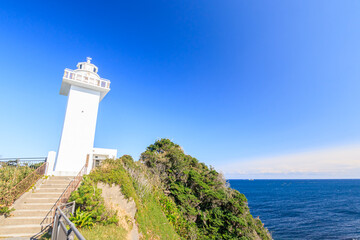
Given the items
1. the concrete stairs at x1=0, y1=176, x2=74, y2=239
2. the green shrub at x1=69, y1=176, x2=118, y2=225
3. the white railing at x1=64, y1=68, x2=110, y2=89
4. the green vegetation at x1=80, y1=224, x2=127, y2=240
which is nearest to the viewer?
the green vegetation at x1=80, y1=224, x2=127, y2=240

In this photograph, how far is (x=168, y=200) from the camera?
13125mm

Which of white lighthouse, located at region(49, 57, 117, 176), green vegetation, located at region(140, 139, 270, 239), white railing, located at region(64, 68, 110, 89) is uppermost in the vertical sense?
white railing, located at region(64, 68, 110, 89)

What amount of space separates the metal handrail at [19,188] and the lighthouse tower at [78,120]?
2012mm

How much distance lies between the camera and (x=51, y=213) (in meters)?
7.76

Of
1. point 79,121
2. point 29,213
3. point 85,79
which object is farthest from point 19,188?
point 85,79

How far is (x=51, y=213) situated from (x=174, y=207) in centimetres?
784

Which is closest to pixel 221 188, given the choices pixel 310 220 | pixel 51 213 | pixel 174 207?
pixel 174 207

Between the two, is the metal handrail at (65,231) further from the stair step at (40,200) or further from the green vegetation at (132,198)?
the stair step at (40,200)

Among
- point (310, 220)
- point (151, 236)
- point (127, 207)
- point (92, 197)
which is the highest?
point (92, 197)

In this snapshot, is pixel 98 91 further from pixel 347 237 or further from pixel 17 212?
pixel 347 237

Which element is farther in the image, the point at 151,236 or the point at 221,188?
the point at 221,188

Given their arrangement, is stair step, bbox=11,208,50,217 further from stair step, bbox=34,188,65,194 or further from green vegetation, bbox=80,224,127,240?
green vegetation, bbox=80,224,127,240

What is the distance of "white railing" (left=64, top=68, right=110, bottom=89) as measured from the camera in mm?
14714

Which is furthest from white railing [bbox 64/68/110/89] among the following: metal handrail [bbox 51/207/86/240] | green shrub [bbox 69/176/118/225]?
metal handrail [bbox 51/207/86/240]
